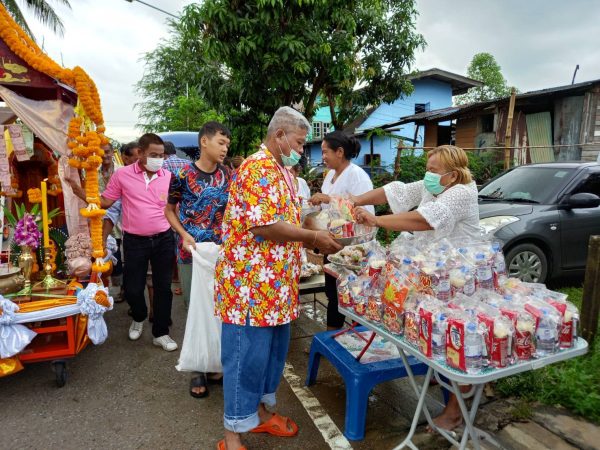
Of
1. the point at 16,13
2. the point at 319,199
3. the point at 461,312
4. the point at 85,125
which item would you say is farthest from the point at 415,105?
the point at 461,312

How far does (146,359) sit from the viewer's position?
3.81 metres

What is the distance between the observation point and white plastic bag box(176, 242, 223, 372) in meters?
2.96

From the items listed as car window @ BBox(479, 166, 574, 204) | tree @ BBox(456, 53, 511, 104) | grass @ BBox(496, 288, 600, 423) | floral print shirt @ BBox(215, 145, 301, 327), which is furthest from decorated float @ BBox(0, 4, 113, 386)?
tree @ BBox(456, 53, 511, 104)

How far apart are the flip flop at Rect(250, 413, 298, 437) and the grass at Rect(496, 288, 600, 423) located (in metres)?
1.63

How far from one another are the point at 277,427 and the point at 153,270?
81.4 inches

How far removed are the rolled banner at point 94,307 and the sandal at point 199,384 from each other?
0.88m

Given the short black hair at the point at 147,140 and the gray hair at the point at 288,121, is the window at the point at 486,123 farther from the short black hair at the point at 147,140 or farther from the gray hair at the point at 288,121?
the gray hair at the point at 288,121

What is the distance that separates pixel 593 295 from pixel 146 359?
3.96m

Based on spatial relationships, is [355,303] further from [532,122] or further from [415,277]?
[532,122]

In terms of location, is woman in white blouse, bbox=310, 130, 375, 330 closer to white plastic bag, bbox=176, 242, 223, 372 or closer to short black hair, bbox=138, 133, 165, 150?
white plastic bag, bbox=176, 242, 223, 372

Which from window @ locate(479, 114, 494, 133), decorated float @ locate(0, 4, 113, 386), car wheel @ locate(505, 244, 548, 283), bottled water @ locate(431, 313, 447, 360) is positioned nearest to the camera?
bottled water @ locate(431, 313, 447, 360)

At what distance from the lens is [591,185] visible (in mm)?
5387

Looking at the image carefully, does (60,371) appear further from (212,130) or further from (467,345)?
(467,345)

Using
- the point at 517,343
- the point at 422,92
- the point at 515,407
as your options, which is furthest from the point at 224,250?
the point at 422,92
